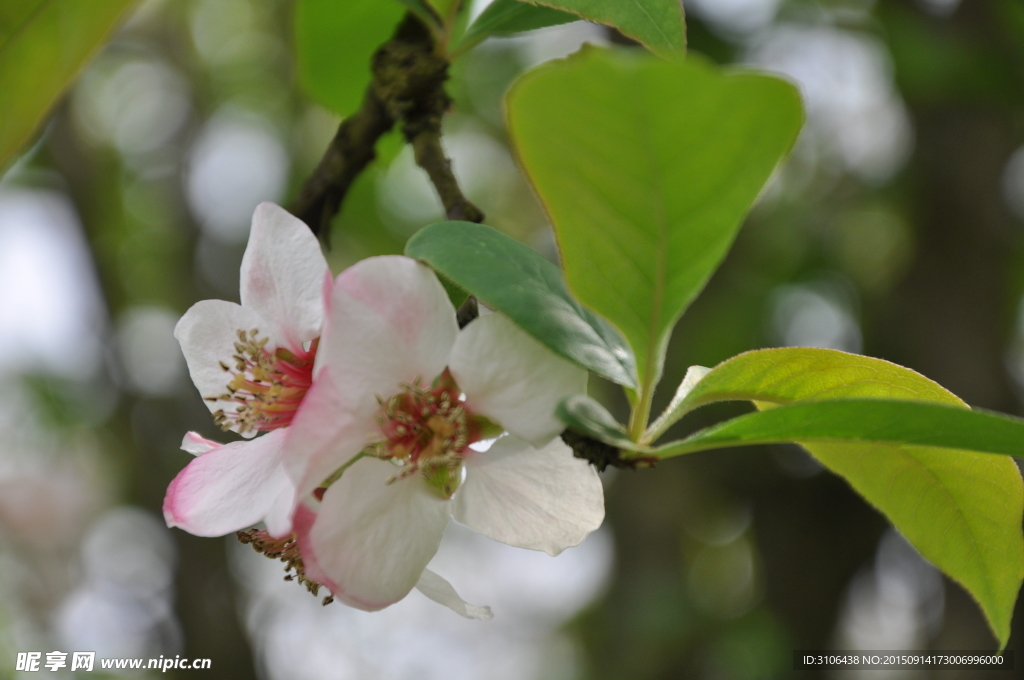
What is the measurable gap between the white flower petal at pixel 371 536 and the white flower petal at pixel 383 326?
5 cm

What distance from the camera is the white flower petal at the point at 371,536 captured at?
1.38ft

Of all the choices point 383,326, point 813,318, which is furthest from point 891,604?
point 383,326

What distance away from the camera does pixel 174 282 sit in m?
2.90

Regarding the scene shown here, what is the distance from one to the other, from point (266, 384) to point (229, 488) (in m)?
0.09

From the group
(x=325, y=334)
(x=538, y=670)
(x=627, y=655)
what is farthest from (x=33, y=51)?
(x=538, y=670)

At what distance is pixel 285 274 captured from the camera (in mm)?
492

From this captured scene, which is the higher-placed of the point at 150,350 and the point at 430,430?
the point at 430,430

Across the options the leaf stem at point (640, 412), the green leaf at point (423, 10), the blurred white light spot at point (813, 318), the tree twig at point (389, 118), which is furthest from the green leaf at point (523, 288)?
the blurred white light spot at point (813, 318)

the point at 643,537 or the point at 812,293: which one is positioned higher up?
the point at 812,293

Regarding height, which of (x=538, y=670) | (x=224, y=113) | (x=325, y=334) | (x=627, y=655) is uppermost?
(x=325, y=334)

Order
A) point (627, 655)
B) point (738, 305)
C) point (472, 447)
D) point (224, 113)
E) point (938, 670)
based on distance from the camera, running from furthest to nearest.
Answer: point (224, 113)
point (738, 305)
point (627, 655)
point (938, 670)
point (472, 447)

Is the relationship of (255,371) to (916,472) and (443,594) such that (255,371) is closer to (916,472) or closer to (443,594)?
(443,594)

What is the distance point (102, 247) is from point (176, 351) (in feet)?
1.48

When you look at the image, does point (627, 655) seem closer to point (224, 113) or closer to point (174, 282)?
point (174, 282)
